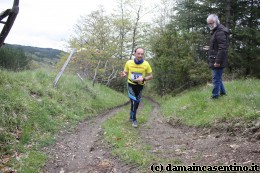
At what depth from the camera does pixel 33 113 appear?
895 cm

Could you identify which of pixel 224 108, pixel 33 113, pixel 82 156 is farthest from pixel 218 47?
pixel 33 113

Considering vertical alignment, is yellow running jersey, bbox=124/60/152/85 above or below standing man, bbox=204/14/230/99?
below

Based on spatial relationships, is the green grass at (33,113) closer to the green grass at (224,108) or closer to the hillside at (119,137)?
the hillside at (119,137)

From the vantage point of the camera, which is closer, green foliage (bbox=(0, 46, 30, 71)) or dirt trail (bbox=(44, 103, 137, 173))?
dirt trail (bbox=(44, 103, 137, 173))

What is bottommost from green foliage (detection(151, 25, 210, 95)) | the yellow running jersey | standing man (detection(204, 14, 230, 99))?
green foliage (detection(151, 25, 210, 95))

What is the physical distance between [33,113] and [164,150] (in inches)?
190

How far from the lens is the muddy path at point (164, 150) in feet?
16.8

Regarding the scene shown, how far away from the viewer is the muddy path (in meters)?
5.12

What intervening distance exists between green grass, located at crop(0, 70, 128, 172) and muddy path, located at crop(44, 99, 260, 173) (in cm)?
46

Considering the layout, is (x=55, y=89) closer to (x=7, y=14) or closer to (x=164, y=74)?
(x=7, y=14)

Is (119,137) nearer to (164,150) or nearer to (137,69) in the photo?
(164,150)

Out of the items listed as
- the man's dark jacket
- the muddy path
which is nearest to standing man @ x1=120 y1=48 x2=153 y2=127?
the muddy path

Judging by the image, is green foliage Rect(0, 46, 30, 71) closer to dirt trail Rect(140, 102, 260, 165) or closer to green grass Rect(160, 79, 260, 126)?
dirt trail Rect(140, 102, 260, 165)

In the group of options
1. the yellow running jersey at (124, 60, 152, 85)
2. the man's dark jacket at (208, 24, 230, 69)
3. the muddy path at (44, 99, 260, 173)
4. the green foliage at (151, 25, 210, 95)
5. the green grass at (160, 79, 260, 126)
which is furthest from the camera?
the green foliage at (151, 25, 210, 95)
